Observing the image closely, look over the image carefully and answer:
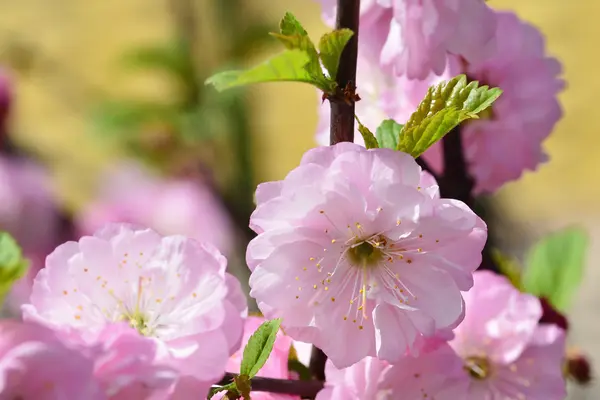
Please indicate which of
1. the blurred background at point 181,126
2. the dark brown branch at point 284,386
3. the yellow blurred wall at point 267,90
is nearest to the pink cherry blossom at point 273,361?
the dark brown branch at point 284,386

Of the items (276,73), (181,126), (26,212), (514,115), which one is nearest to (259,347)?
(276,73)

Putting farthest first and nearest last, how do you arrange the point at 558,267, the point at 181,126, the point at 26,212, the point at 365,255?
the point at 181,126 → the point at 26,212 → the point at 558,267 → the point at 365,255

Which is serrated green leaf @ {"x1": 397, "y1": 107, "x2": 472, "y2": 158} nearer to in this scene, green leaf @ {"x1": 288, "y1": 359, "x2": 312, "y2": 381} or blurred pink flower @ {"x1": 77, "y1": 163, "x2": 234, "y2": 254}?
green leaf @ {"x1": 288, "y1": 359, "x2": 312, "y2": 381}

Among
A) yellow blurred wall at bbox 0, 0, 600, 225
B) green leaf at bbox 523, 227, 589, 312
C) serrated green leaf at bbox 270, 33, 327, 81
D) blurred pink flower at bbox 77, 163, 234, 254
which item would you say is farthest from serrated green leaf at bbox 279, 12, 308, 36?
yellow blurred wall at bbox 0, 0, 600, 225

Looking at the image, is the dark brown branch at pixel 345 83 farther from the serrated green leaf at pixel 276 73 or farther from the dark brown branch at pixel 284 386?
the dark brown branch at pixel 284 386

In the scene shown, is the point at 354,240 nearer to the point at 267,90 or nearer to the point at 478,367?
the point at 478,367
